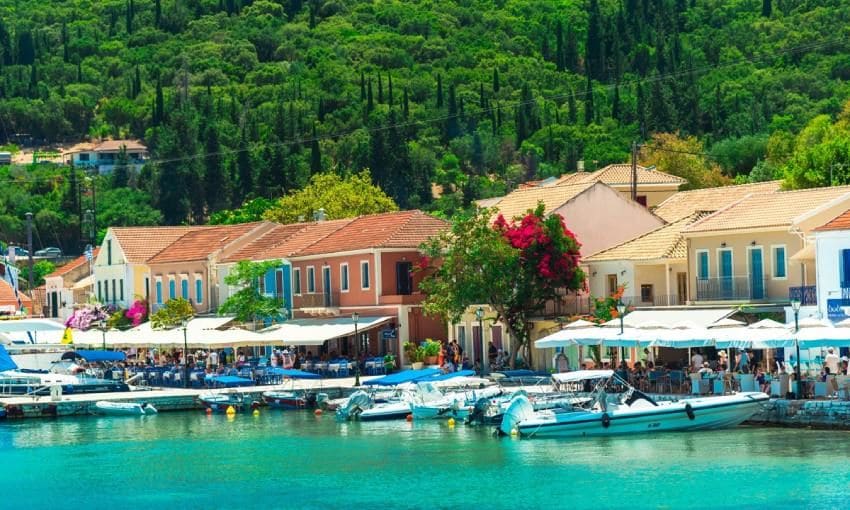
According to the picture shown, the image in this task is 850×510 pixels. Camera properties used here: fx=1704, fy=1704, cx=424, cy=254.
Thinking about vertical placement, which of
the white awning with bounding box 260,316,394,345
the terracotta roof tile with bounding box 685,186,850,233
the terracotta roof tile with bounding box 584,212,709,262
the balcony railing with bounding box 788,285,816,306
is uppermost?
the terracotta roof tile with bounding box 685,186,850,233

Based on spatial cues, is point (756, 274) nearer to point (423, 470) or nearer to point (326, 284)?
point (423, 470)

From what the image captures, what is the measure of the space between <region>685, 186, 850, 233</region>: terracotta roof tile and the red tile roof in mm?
13996

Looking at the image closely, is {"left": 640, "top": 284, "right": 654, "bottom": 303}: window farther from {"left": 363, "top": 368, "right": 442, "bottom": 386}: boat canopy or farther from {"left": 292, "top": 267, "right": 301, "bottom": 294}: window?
{"left": 292, "top": 267, "right": 301, "bottom": 294}: window

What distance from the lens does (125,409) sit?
62625mm

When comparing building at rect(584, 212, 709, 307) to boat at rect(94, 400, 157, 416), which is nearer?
building at rect(584, 212, 709, 307)

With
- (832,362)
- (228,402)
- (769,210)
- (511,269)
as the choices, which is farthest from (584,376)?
(228,402)

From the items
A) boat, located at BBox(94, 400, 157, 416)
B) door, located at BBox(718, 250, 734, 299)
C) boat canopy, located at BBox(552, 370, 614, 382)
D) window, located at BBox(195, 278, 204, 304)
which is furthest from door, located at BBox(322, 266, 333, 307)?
boat canopy, located at BBox(552, 370, 614, 382)

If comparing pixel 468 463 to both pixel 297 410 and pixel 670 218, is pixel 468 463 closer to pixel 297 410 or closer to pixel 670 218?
pixel 297 410

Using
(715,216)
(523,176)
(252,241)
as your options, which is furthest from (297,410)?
(523,176)

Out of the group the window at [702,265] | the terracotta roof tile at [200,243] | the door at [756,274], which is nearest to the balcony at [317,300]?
the terracotta roof tile at [200,243]

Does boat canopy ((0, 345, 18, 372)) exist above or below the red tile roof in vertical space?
below

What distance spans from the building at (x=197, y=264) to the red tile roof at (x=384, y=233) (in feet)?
30.9

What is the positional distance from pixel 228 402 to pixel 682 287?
17057mm

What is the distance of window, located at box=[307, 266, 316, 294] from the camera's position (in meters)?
75.4
